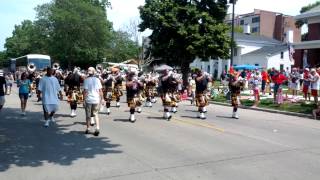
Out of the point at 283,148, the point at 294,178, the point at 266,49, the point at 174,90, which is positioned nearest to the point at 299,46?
the point at 266,49

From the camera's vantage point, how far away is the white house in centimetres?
6449

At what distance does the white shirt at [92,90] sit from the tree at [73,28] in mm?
55053

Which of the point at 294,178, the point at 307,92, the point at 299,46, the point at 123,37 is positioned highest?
the point at 123,37

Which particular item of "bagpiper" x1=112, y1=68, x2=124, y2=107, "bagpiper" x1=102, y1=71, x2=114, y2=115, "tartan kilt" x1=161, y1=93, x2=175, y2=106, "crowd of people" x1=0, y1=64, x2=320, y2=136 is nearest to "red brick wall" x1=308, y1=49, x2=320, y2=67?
"crowd of people" x1=0, y1=64, x2=320, y2=136

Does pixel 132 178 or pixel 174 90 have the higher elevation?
pixel 174 90

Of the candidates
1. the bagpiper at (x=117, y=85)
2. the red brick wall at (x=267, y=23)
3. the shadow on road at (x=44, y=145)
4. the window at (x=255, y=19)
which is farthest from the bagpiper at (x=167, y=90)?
the window at (x=255, y=19)

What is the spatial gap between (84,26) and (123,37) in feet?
46.0

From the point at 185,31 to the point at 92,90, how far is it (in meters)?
21.4

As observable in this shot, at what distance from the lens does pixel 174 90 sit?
15938 millimetres

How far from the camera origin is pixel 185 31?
3266 cm

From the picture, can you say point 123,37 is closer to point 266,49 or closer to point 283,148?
point 266,49

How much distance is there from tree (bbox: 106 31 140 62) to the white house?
41.6 feet

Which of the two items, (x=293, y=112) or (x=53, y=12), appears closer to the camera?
(x=293, y=112)

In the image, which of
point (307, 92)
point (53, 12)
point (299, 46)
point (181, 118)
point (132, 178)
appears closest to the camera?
point (132, 178)
